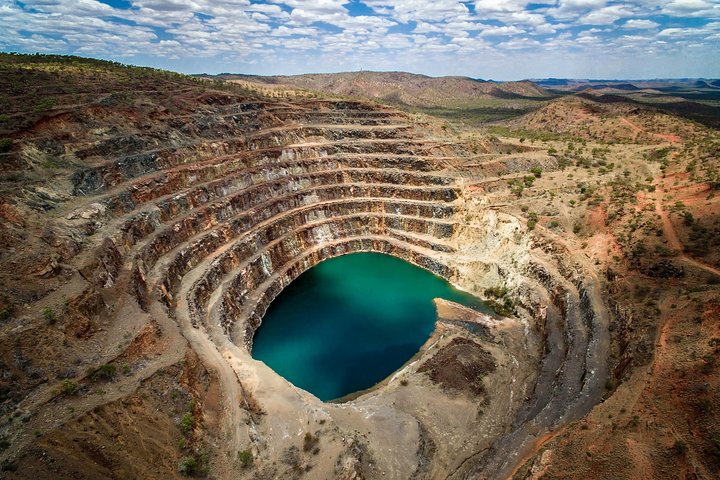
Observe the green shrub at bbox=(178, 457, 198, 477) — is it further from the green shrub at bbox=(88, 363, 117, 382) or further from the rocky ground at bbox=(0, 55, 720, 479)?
the green shrub at bbox=(88, 363, 117, 382)

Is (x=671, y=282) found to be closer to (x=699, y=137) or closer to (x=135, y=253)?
(x=135, y=253)

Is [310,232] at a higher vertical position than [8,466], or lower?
lower

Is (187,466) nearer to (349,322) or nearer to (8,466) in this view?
(8,466)

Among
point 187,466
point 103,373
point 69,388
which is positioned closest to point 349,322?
point 187,466

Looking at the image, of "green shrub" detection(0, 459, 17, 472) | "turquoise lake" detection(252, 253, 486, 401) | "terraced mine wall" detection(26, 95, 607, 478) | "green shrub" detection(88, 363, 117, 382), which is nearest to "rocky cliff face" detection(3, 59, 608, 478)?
"terraced mine wall" detection(26, 95, 607, 478)

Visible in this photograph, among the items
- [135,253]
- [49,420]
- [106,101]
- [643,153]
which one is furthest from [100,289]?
[643,153]

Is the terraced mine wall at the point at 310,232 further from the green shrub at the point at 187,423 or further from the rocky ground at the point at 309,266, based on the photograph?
the green shrub at the point at 187,423
